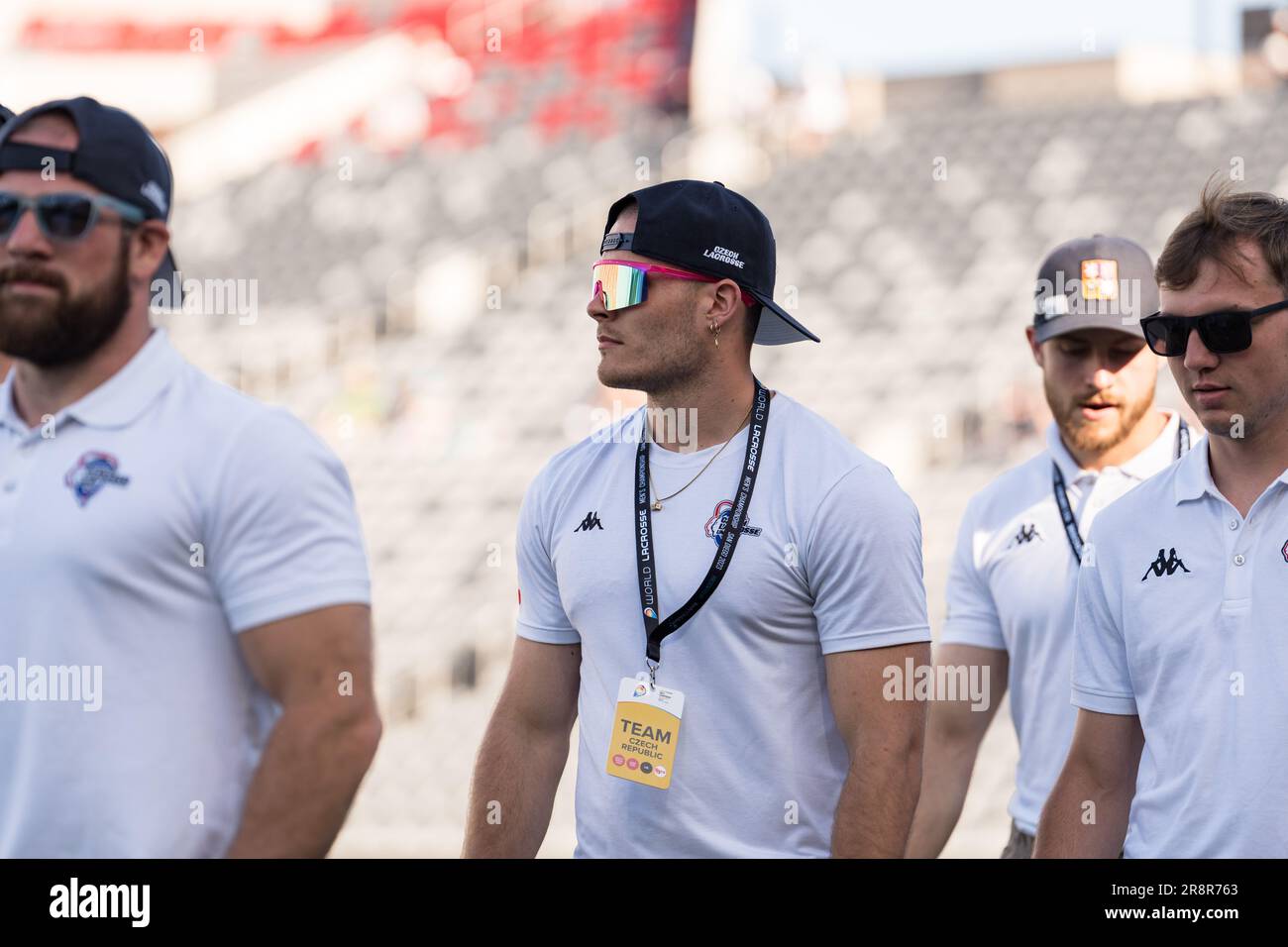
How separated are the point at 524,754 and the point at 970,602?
158 cm

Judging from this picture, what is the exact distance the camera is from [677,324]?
350 cm

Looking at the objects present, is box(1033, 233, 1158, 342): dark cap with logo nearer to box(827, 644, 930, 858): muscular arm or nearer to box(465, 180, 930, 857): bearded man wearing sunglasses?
box(465, 180, 930, 857): bearded man wearing sunglasses

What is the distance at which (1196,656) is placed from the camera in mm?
2947

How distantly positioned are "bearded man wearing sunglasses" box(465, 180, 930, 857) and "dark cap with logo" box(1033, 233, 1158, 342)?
1.18 m

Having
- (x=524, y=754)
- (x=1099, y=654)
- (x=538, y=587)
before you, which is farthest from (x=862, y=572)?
(x=524, y=754)

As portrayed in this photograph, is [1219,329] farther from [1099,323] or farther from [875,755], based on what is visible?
[1099,323]

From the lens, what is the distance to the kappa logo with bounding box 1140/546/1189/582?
304cm

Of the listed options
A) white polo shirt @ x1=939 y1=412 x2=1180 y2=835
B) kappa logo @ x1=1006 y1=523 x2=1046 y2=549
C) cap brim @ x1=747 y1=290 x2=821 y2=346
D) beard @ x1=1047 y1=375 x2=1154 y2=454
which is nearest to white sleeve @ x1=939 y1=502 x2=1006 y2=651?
white polo shirt @ x1=939 y1=412 x2=1180 y2=835

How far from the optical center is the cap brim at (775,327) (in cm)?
362

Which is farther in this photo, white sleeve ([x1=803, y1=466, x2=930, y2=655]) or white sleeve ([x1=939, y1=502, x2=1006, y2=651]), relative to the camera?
white sleeve ([x1=939, y1=502, x2=1006, y2=651])

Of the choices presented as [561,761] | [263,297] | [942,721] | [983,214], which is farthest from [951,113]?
[561,761]

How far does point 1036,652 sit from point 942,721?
1.55ft

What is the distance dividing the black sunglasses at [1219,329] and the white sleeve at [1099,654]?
1.34ft
